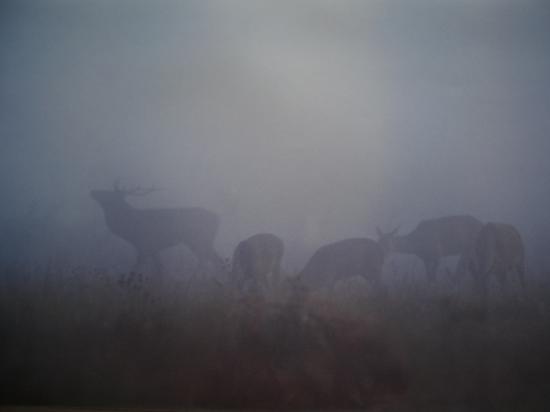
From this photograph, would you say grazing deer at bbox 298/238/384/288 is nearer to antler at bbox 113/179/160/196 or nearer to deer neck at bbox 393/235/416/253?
deer neck at bbox 393/235/416/253

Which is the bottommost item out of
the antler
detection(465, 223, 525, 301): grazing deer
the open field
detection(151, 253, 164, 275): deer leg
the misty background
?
the open field

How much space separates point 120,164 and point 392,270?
2624 millimetres

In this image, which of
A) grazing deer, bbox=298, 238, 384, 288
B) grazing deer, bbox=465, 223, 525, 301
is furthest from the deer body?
grazing deer, bbox=465, 223, 525, 301

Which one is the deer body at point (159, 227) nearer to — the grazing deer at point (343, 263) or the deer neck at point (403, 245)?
the grazing deer at point (343, 263)

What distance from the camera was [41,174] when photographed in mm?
4320

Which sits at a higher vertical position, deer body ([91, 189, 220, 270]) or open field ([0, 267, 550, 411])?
deer body ([91, 189, 220, 270])

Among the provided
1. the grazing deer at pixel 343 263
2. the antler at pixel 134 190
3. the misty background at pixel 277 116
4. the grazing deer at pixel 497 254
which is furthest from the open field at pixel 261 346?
the antler at pixel 134 190

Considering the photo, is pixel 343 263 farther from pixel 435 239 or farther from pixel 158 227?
pixel 158 227

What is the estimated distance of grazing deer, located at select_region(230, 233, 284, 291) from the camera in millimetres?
4133

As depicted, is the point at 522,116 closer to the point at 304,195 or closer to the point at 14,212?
the point at 304,195

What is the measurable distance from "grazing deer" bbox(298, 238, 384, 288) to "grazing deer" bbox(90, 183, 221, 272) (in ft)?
2.73

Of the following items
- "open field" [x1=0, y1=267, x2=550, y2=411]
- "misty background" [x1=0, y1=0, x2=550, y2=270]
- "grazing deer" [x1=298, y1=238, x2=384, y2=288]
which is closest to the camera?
"open field" [x1=0, y1=267, x2=550, y2=411]

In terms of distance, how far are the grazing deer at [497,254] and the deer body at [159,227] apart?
7.50 ft

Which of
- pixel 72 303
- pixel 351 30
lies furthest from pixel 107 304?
pixel 351 30
